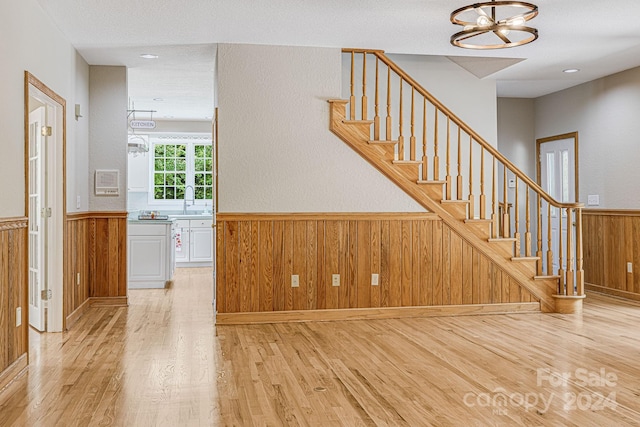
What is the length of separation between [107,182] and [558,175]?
19.7 feet

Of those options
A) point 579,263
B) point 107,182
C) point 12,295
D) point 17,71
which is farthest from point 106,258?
point 579,263

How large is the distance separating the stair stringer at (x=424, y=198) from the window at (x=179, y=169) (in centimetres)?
565

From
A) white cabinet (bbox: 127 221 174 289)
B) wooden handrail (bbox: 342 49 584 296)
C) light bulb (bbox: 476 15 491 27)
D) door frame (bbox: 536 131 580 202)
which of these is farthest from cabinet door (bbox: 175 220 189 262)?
light bulb (bbox: 476 15 491 27)

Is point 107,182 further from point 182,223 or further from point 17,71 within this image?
point 182,223

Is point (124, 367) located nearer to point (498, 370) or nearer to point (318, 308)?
point (318, 308)

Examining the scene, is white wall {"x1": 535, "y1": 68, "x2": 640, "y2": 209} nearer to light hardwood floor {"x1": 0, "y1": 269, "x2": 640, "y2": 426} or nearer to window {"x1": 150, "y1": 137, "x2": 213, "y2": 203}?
light hardwood floor {"x1": 0, "y1": 269, "x2": 640, "y2": 426}

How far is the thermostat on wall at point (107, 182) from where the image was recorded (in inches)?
250

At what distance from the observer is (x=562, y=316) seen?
5785 millimetres

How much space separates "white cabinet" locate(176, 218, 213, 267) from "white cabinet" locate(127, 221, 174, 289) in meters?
2.27

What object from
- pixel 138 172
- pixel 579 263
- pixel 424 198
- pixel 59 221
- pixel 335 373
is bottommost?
pixel 335 373

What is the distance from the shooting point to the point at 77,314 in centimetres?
563

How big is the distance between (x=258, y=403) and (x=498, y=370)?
166 cm

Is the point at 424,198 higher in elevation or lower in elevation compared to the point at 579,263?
higher

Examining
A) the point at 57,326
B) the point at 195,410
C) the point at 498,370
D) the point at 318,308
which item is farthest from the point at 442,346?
the point at 57,326
